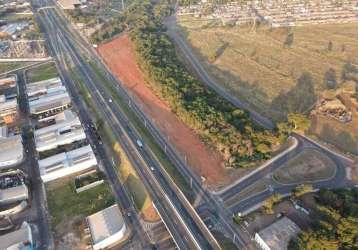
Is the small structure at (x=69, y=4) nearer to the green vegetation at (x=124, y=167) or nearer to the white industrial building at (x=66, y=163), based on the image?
the green vegetation at (x=124, y=167)

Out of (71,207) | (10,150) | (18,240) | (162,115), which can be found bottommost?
(71,207)

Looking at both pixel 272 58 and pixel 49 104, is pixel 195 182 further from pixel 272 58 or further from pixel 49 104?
pixel 272 58

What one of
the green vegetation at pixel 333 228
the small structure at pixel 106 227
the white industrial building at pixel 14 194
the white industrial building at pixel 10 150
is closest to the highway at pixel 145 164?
the small structure at pixel 106 227

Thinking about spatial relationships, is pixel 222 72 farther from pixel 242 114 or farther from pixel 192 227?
pixel 192 227

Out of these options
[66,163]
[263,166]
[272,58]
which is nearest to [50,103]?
[66,163]

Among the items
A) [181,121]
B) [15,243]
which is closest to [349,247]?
[181,121]
